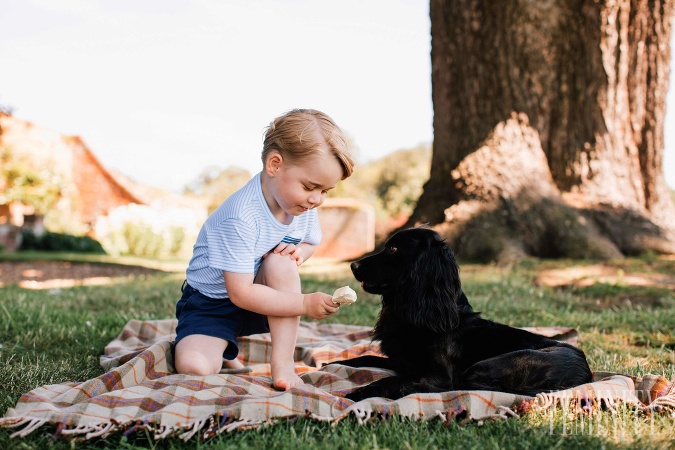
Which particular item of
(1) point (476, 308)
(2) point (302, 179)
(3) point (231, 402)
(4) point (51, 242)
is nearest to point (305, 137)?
(2) point (302, 179)

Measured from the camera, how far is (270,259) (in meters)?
2.85

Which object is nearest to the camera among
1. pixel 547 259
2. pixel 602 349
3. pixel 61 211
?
pixel 602 349

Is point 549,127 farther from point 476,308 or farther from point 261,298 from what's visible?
point 261,298

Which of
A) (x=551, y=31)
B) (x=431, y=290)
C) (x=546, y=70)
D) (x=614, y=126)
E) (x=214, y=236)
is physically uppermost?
(x=551, y=31)

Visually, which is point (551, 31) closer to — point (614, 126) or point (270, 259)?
point (614, 126)

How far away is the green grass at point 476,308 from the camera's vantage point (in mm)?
1909

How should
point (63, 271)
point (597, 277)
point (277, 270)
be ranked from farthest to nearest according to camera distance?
1. point (63, 271)
2. point (597, 277)
3. point (277, 270)

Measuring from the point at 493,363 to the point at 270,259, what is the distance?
3.64ft

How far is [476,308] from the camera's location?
4590 mm

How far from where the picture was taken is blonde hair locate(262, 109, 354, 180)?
8.53 feet

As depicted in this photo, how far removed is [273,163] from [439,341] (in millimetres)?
1095

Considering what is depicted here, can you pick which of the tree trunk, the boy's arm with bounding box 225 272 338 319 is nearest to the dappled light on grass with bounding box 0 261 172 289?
the tree trunk

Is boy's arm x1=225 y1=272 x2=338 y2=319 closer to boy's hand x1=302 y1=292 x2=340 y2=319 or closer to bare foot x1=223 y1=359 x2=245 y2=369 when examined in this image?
boy's hand x1=302 y1=292 x2=340 y2=319

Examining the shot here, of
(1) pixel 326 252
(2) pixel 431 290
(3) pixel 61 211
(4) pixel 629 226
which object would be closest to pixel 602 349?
(2) pixel 431 290
